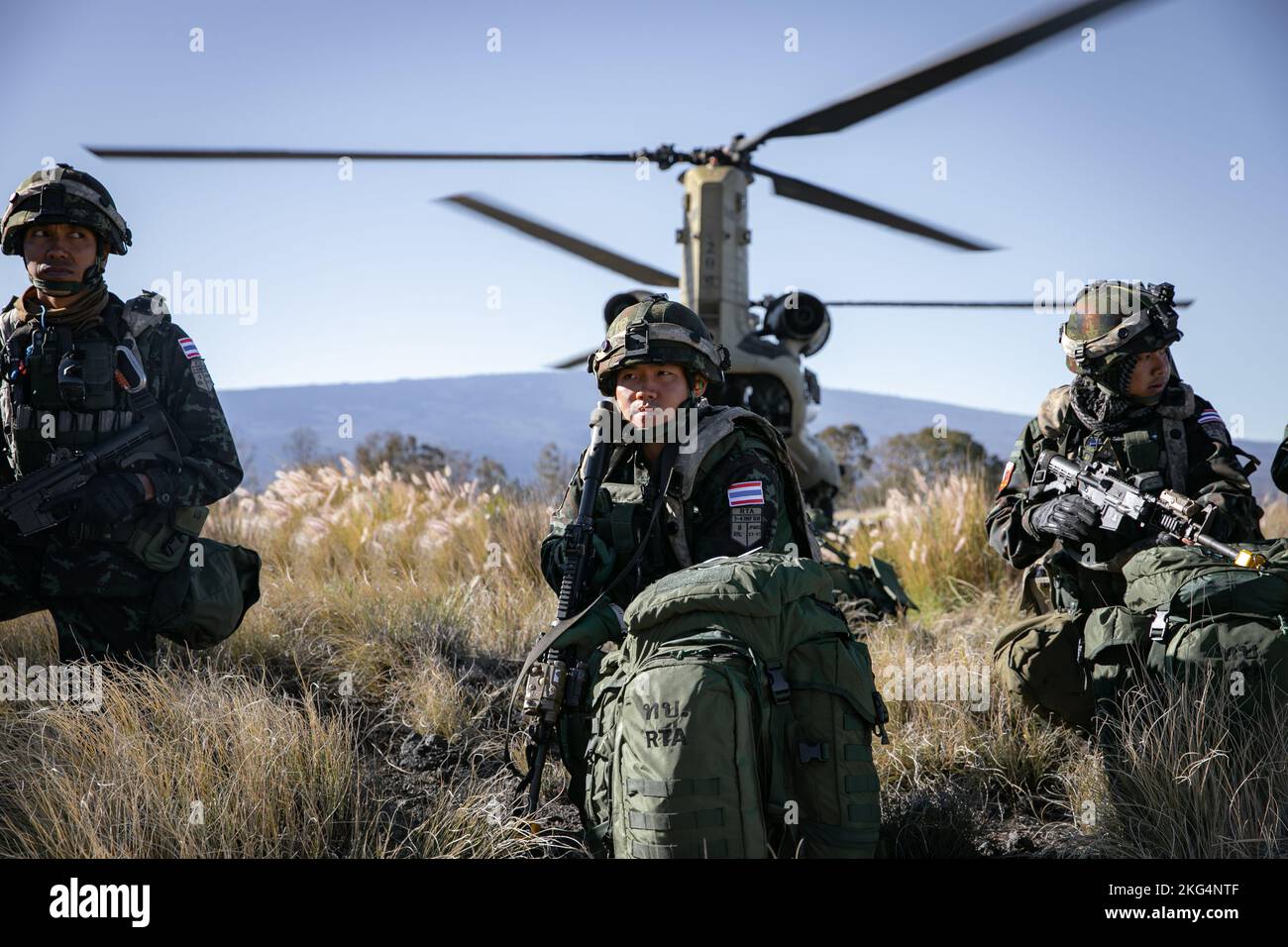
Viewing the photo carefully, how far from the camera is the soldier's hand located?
394 centimetres

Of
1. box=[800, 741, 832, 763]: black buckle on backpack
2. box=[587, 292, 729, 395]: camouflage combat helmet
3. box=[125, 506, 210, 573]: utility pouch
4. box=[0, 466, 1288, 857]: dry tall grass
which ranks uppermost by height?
box=[587, 292, 729, 395]: camouflage combat helmet

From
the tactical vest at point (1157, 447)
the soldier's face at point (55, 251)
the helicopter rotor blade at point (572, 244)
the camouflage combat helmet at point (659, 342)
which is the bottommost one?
the tactical vest at point (1157, 447)

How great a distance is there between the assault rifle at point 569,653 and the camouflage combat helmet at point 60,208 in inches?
84.2

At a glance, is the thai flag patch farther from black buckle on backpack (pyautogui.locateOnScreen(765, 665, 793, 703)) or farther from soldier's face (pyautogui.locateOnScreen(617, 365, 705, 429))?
black buckle on backpack (pyautogui.locateOnScreen(765, 665, 793, 703))

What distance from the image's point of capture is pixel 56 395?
4074 mm

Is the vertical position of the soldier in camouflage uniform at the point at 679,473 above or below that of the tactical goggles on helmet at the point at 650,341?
below

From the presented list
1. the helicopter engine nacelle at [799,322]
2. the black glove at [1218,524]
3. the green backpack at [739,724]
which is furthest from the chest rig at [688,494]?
the helicopter engine nacelle at [799,322]

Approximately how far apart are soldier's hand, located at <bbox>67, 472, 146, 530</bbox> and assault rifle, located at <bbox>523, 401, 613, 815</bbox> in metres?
1.70

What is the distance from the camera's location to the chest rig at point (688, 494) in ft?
11.7

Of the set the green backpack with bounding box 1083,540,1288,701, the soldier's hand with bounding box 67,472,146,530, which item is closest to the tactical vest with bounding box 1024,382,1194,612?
the green backpack with bounding box 1083,540,1288,701

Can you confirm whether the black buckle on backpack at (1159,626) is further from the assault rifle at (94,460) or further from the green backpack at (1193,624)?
the assault rifle at (94,460)

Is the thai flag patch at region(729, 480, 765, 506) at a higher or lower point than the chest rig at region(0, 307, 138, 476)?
lower

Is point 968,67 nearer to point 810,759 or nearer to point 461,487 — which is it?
point 810,759

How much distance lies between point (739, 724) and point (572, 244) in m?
6.72
